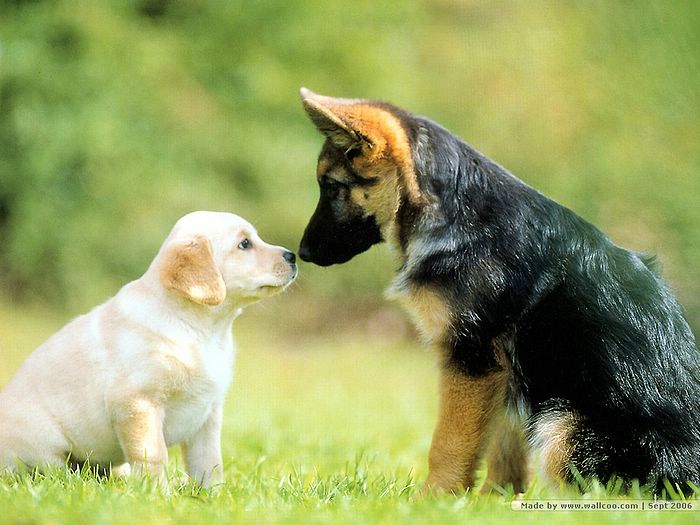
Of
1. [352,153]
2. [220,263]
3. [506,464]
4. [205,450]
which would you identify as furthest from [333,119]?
[506,464]

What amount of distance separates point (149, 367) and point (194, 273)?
1.72ft

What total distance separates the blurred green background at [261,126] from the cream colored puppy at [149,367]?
6735 millimetres

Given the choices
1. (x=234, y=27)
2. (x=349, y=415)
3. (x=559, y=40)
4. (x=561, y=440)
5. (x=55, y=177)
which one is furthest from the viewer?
(x=559, y=40)

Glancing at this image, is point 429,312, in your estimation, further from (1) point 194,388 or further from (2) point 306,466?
(2) point 306,466

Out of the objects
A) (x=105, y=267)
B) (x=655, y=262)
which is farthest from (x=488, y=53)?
(x=655, y=262)

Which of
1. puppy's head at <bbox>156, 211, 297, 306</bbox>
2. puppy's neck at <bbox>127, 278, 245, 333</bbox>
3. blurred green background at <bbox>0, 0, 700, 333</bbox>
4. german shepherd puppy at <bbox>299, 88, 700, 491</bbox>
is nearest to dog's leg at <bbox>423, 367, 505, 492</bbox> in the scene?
german shepherd puppy at <bbox>299, 88, 700, 491</bbox>

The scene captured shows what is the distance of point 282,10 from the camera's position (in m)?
14.4

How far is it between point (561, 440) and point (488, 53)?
1274 cm

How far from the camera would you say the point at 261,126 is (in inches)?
569

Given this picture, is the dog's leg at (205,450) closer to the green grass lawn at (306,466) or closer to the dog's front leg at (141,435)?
the green grass lawn at (306,466)

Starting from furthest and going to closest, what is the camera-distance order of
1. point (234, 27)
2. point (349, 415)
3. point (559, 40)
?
point (559, 40), point (234, 27), point (349, 415)

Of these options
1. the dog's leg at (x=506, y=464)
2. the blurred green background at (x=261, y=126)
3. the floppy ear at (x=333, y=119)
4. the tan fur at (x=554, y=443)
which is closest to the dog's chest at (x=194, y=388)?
the floppy ear at (x=333, y=119)

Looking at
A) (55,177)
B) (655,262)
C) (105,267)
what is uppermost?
(655,262)

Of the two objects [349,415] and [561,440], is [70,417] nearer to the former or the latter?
[561,440]
